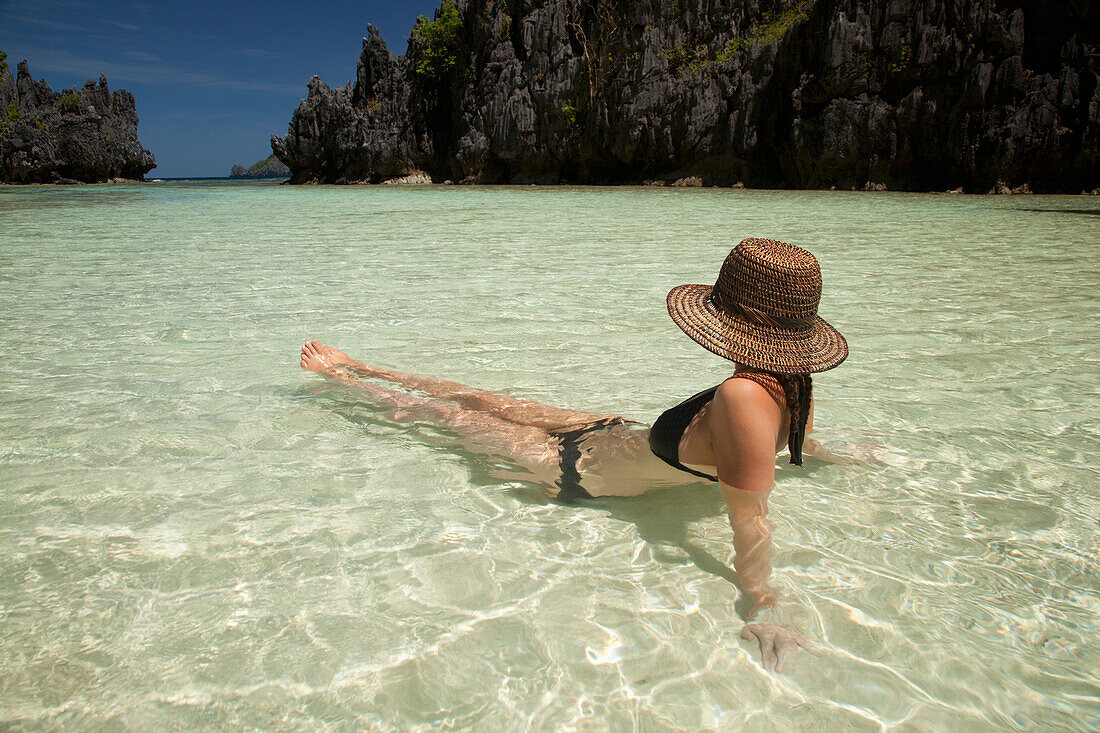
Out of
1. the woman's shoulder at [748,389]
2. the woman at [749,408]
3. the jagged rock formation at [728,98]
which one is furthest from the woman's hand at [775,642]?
the jagged rock formation at [728,98]

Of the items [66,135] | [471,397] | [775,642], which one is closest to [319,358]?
[471,397]

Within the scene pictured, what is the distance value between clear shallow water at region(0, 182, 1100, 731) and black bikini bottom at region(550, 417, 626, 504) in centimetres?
6

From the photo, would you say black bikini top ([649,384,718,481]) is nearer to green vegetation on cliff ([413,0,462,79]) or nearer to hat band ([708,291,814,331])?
hat band ([708,291,814,331])

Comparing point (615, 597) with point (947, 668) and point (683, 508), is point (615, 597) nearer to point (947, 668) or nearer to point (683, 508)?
point (683, 508)

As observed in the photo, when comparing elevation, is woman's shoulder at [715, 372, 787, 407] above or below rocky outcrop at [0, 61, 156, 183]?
below

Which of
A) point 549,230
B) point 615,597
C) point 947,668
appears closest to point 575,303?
point 615,597

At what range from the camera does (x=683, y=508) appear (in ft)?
8.31

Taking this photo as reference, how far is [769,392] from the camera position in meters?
2.04

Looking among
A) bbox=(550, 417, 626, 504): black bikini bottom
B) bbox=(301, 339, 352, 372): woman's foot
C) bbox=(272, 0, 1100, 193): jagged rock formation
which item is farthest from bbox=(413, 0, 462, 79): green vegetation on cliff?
bbox=(550, 417, 626, 504): black bikini bottom

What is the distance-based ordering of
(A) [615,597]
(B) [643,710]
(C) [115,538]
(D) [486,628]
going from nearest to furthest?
(B) [643,710]
(D) [486,628]
(A) [615,597]
(C) [115,538]

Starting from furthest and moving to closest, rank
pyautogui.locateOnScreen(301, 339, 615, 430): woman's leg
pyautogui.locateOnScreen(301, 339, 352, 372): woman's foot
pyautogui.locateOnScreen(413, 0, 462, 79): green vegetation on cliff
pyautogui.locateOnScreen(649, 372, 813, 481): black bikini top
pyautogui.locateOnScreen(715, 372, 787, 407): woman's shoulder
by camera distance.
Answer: pyautogui.locateOnScreen(413, 0, 462, 79): green vegetation on cliff, pyautogui.locateOnScreen(301, 339, 352, 372): woman's foot, pyautogui.locateOnScreen(301, 339, 615, 430): woman's leg, pyautogui.locateOnScreen(649, 372, 813, 481): black bikini top, pyautogui.locateOnScreen(715, 372, 787, 407): woman's shoulder

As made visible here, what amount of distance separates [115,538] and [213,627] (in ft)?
2.30

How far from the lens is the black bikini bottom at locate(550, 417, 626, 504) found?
8.46ft

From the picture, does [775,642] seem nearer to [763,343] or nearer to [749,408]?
[749,408]
